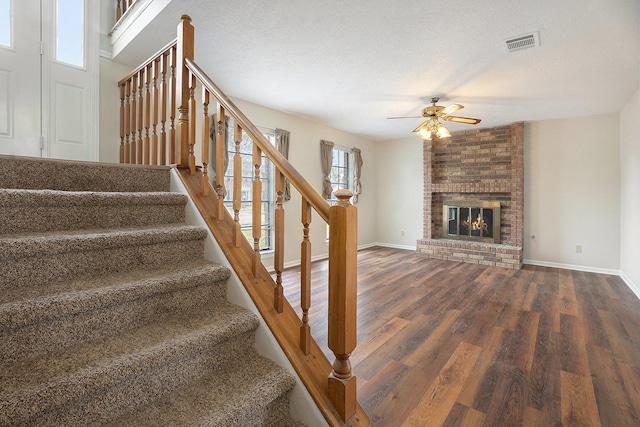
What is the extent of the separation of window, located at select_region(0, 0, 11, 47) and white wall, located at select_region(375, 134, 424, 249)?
647 centimetres

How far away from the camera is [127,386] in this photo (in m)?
1.13

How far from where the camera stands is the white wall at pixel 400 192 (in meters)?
7.02

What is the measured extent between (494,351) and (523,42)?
2.74 meters

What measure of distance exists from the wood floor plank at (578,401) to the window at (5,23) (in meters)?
5.24

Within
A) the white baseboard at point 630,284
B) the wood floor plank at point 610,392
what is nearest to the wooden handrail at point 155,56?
the wood floor plank at point 610,392

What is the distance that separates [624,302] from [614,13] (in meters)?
3.18

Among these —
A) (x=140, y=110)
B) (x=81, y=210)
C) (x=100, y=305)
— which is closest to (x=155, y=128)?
(x=140, y=110)

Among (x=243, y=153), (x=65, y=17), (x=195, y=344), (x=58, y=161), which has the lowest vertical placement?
(x=195, y=344)

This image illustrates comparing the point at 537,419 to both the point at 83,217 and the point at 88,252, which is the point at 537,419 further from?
the point at 83,217

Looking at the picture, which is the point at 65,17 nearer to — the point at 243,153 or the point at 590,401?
the point at 243,153

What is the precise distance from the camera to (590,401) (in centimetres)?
185

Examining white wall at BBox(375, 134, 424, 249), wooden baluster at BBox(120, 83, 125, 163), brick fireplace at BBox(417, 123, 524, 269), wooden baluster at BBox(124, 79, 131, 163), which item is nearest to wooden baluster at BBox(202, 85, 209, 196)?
wooden baluster at BBox(124, 79, 131, 163)

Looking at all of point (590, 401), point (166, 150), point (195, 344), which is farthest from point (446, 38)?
point (195, 344)

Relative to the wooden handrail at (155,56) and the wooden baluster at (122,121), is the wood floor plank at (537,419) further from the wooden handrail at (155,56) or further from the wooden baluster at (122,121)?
the wooden baluster at (122,121)
